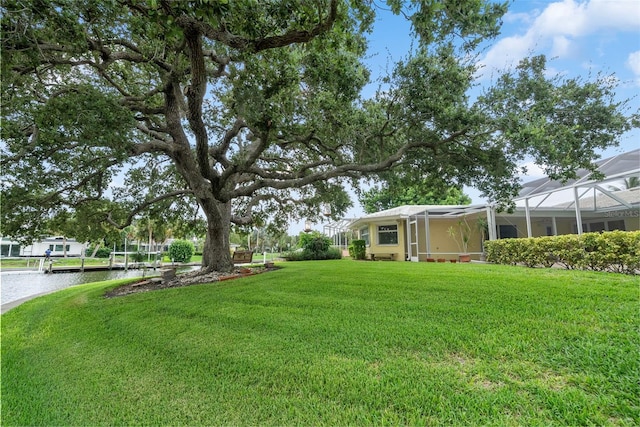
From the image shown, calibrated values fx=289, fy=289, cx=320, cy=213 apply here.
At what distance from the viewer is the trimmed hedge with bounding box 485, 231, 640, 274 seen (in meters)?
6.65

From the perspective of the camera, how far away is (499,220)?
15.7 meters

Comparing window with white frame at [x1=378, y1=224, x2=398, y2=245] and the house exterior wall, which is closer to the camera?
the house exterior wall

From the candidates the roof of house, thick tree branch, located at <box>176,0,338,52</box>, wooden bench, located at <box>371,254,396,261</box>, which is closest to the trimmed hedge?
the roof of house

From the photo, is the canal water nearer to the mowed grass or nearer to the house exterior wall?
the mowed grass

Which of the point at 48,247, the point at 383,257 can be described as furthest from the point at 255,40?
the point at 48,247

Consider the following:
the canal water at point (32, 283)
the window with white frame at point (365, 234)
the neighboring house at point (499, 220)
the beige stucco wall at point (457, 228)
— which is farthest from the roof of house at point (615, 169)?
the canal water at point (32, 283)

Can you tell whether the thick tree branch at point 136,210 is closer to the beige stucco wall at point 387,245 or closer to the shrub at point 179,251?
the beige stucco wall at point 387,245

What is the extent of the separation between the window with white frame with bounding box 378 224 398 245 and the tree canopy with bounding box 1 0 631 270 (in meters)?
9.60

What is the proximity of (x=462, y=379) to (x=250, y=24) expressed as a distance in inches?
197

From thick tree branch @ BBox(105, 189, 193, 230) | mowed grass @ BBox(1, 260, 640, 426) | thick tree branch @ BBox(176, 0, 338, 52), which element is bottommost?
mowed grass @ BBox(1, 260, 640, 426)

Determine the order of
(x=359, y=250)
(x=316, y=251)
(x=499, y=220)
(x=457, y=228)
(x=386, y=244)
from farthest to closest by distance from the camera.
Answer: (x=316, y=251)
(x=359, y=250)
(x=386, y=244)
(x=457, y=228)
(x=499, y=220)

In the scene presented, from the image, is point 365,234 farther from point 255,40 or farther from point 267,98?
point 255,40

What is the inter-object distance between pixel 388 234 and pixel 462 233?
4.31 meters

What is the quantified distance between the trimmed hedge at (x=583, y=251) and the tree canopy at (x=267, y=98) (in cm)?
211
